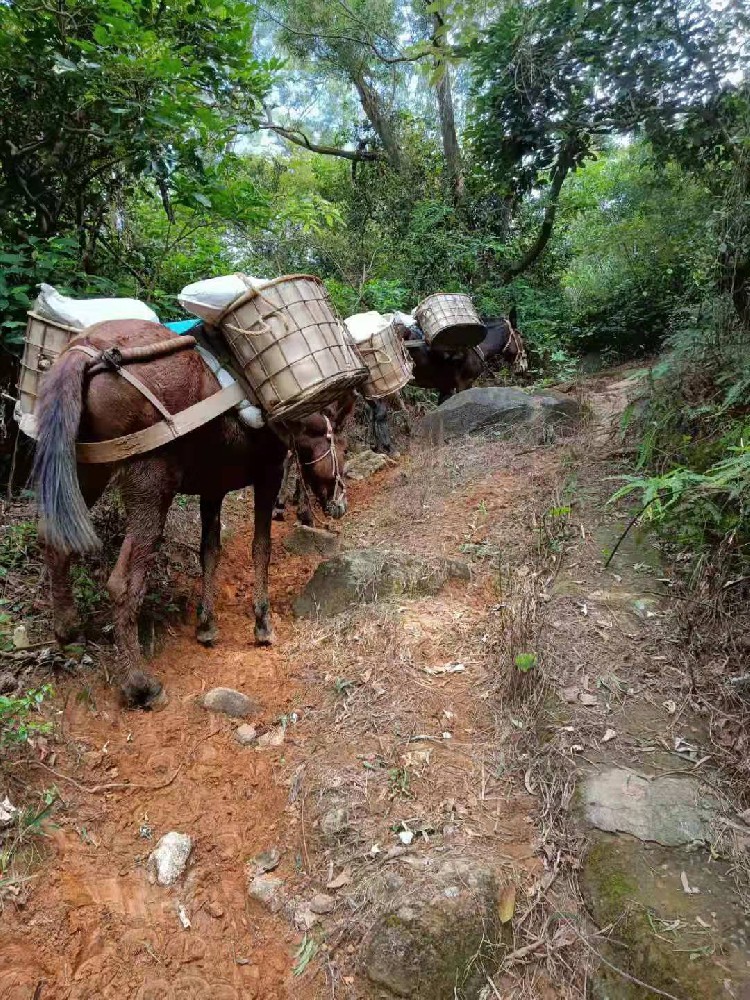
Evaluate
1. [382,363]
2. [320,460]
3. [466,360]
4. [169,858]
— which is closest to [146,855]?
[169,858]

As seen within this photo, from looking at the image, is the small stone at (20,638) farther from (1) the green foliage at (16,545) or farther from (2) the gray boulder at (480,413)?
(2) the gray boulder at (480,413)

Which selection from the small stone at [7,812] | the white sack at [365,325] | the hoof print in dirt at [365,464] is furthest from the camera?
the hoof print in dirt at [365,464]

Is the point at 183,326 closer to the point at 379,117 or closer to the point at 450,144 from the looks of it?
the point at 450,144

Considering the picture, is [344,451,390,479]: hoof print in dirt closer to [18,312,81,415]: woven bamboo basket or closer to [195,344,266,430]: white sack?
[195,344,266,430]: white sack

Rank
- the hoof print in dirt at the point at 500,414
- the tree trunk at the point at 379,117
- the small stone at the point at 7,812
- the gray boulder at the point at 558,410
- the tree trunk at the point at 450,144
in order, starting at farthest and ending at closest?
the tree trunk at the point at 379,117 → the tree trunk at the point at 450,144 → the hoof print in dirt at the point at 500,414 → the gray boulder at the point at 558,410 → the small stone at the point at 7,812

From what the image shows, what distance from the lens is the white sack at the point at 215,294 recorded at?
3.47 meters

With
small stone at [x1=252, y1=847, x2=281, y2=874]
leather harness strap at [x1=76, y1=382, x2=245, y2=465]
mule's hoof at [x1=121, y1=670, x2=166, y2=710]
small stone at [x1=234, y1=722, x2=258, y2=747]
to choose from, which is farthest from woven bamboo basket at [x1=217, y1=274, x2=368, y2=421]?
small stone at [x1=252, y1=847, x2=281, y2=874]

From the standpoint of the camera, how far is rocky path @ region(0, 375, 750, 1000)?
1.96m

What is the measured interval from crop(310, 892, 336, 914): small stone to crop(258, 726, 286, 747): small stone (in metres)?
0.91

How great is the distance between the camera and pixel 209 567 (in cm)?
436

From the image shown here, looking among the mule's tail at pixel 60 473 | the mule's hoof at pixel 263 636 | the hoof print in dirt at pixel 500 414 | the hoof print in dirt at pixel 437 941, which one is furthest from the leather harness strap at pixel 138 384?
the hoof print in dirt at pixel 500 414

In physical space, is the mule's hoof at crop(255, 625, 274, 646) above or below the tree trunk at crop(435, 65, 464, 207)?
below

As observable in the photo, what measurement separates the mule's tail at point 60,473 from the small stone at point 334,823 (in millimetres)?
1663

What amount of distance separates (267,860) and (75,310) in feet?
10.3
